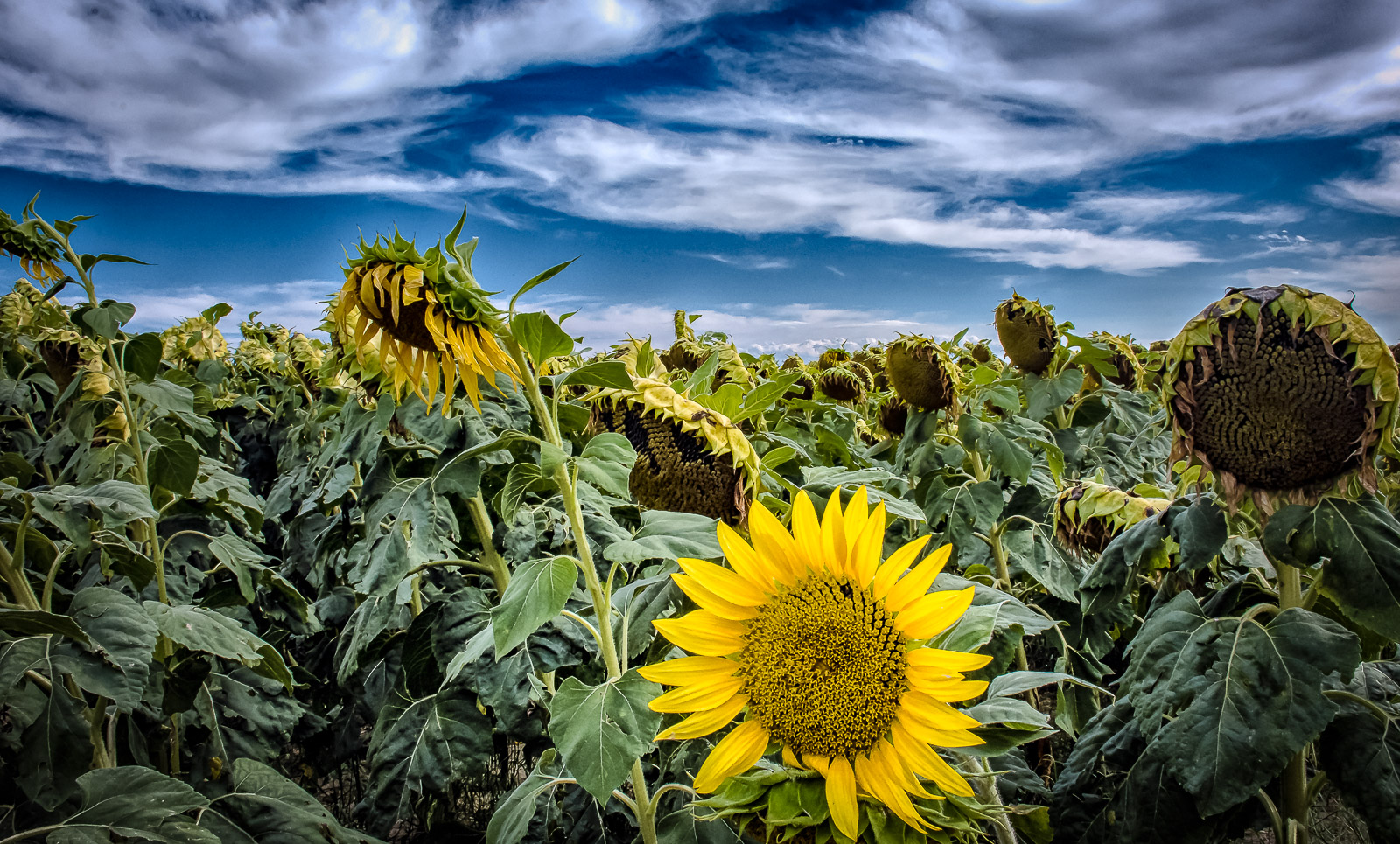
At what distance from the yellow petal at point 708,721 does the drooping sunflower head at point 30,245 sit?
9.83ft

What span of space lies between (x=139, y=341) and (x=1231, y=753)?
351 centimetres

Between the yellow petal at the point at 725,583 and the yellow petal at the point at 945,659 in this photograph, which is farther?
the yellow petal at the point at 725,583

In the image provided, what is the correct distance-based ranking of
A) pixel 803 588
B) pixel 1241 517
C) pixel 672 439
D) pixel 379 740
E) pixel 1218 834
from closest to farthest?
pixel 803 588 → pixel 672 439 → pixel 1241 517 → pixel 1218 834 → pixel 379 740

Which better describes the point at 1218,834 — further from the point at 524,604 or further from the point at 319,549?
the point at 319,549

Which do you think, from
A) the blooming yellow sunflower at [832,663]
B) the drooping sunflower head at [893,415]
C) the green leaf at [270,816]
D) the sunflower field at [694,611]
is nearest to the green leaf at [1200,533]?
the sunflower field at [694,611]

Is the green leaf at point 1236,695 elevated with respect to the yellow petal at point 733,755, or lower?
lower

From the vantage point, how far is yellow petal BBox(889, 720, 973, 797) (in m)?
0.87

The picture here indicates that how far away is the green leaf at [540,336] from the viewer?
3.86ft

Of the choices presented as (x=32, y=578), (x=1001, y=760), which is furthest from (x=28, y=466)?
(x=1001, y=760)

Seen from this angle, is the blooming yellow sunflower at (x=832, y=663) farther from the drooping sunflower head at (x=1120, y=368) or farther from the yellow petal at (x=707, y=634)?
the drooping sunflower head at (x=1120, y=368)

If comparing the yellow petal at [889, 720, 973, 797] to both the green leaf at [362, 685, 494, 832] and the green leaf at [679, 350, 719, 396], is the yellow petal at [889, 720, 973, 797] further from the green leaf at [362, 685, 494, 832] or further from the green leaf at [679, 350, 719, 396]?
the green leaf at [362, 685, 494, 832]

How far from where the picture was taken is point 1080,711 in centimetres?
254

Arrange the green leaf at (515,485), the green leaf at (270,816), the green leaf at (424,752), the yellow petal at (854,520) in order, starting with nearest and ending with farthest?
the yellow petal at (854,520), the green leaf at (515,485), the green leaf at (270,816), the green leaf at (424,752)

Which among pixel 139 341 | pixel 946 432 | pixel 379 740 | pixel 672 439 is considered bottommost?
pixel 379 740
